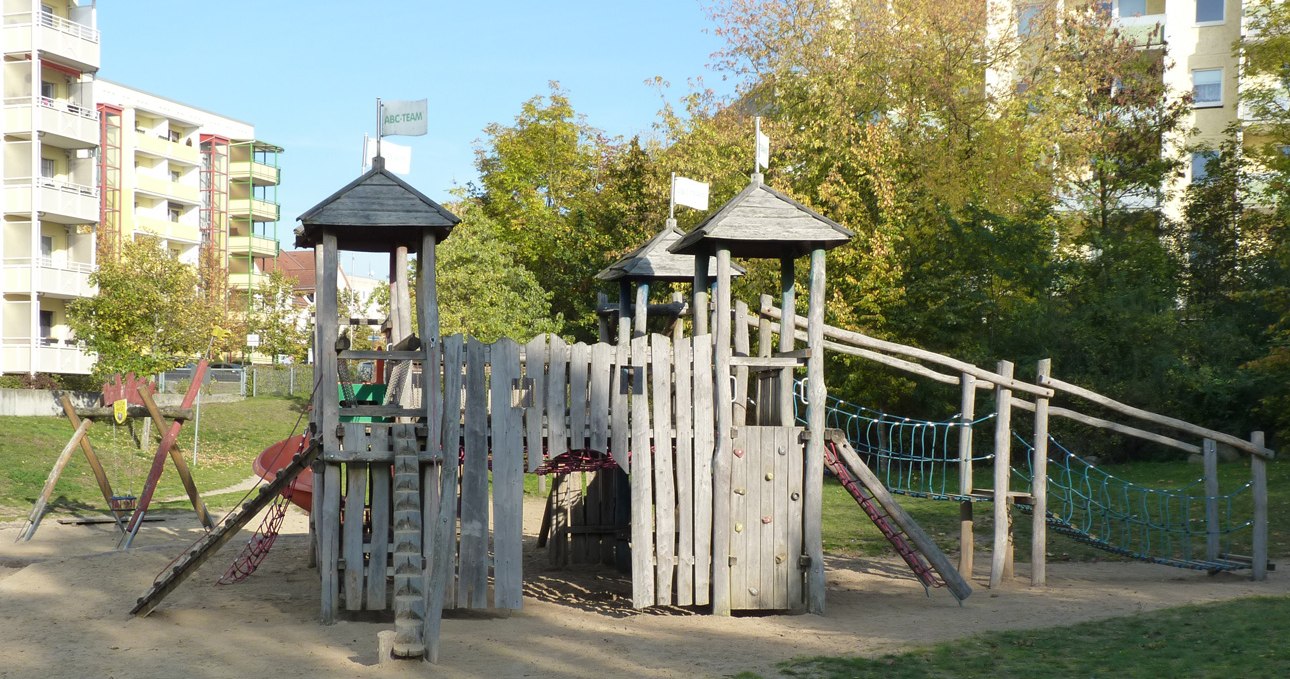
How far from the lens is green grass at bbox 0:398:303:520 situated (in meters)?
23.1

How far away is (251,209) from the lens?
2992 inches

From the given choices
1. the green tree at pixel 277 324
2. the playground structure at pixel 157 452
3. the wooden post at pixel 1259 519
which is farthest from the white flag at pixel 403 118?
the green tree at pixel 277 324

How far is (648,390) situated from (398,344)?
2.80 m

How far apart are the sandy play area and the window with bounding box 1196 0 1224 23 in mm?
34099

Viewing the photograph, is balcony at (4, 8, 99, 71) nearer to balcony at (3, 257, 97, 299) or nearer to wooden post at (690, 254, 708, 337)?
balcony at (3, 257, 97, 299)

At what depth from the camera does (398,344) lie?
43.4 feet

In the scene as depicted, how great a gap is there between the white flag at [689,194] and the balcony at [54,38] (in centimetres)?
3359

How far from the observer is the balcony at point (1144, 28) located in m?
42.8

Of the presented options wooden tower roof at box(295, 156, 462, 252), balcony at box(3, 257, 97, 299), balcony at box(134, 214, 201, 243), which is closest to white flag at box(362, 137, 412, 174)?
wooden tower roof at box(295, 156, 462, 252)

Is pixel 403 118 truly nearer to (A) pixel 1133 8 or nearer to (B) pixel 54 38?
(B) pixel 54 38

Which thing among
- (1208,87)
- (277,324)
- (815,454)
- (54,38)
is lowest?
(815,454)

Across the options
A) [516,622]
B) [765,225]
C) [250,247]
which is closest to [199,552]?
[516,622]

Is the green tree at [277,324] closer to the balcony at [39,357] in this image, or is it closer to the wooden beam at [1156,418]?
the balcony at [39,357]

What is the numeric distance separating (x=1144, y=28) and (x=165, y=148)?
4897 cm
